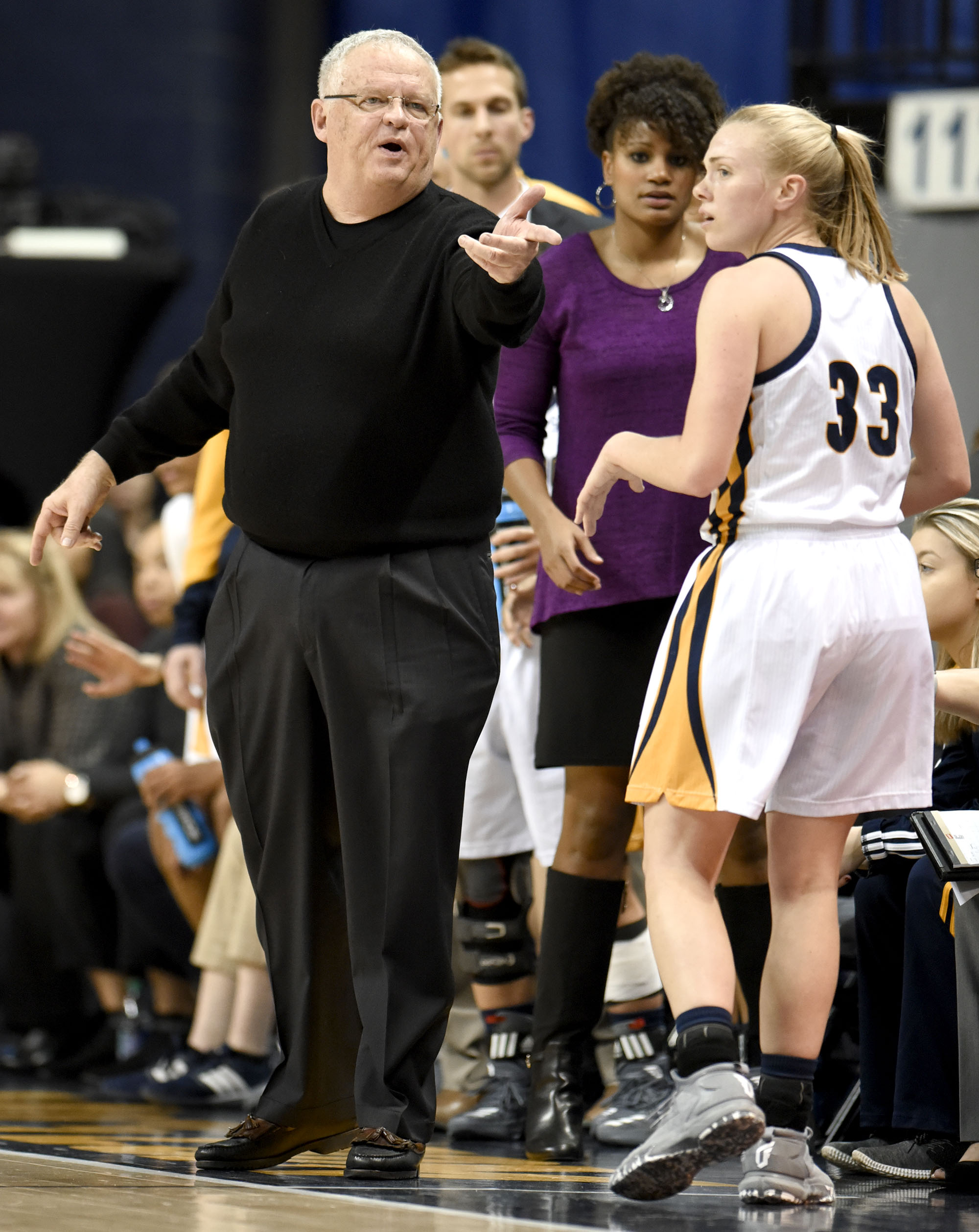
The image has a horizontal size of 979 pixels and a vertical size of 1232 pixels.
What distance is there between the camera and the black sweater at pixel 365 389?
248 cm

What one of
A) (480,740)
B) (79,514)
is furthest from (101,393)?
(79,514)

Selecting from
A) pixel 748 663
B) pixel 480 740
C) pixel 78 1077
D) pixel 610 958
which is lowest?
pixel 78 1077

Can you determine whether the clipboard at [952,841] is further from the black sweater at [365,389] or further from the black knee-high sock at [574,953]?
the black sweater at [365,389]

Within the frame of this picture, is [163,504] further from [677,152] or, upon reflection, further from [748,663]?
[748,663]

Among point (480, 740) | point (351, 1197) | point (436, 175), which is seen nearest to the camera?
point (351, 1197)

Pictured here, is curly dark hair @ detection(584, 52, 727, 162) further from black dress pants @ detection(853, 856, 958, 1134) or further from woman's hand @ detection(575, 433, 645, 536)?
black dress pants @ detection(853, 856, 958, 1134)

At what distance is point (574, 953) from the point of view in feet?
9.37

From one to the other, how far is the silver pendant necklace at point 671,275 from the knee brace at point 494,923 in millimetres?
1104

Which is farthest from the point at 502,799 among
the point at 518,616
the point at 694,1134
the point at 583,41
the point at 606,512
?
the point at 583,41

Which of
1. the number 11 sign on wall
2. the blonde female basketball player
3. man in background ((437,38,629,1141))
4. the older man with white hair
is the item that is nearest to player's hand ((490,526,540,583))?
man in background ((437,38,629,1141))

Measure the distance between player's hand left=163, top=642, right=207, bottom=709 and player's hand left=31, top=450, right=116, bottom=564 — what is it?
48.5 inches

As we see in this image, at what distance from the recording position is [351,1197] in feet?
7.11

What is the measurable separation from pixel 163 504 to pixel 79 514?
13.7 ft

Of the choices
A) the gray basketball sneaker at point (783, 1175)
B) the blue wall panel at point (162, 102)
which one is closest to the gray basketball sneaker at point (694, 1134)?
the gray basketball sneaker at point (783, 1175)
